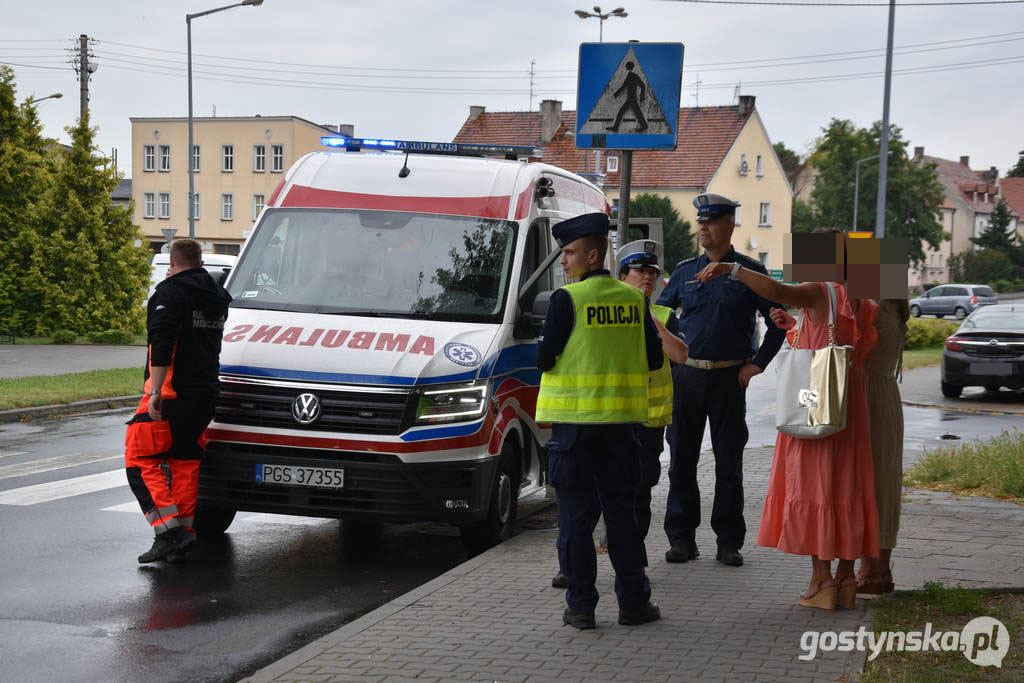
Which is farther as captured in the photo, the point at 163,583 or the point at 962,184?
the point at 962,184

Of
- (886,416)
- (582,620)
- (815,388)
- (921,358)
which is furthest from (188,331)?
(921,358)

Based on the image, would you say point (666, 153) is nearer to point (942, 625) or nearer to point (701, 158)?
point (701, 158)

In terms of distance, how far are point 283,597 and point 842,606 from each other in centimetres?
296

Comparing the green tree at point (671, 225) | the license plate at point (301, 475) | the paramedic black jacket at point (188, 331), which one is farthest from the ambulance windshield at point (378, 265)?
the green tree at point (671, 225)

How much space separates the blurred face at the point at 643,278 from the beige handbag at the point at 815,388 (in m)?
0.84

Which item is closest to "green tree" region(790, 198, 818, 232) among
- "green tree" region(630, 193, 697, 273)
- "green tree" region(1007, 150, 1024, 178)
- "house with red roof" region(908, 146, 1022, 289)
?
"house with red roof" region(908, 146, 1022, 289)

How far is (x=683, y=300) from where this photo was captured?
23.3 feet

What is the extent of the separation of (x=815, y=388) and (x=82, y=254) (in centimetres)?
2678

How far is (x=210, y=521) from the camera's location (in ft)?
27.3

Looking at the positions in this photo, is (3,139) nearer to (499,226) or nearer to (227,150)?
(499,226)

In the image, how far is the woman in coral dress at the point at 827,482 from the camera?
19.1ft

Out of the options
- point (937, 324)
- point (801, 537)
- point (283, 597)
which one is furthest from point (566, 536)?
point (937, 324)

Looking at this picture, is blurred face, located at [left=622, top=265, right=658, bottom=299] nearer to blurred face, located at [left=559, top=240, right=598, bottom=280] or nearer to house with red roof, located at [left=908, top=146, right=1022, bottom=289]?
blurred face, located at [left=559, top=240, right=598, bottom=280]

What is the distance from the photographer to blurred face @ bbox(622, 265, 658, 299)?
6.36 m
